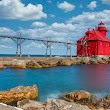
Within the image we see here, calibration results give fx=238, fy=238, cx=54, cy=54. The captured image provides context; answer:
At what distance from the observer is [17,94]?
16.4 meters

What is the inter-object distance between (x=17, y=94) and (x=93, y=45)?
5398 centimetres

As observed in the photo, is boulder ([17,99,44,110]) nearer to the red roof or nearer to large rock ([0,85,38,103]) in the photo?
large rock ([0,85,38,103])

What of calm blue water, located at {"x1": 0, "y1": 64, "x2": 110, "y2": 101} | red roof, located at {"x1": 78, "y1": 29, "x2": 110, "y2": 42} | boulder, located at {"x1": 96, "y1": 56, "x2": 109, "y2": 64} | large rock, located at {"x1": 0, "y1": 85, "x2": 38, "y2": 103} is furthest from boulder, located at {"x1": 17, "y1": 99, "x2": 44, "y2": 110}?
red roof, located at {"x1": 78, "y1": 29, "x2": 110, "y2": 42}

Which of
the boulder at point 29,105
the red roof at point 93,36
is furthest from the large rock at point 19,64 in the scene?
the boulder at point 29,105

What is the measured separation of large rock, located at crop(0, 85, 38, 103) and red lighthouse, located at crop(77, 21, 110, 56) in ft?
170

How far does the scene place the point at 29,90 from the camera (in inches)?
669

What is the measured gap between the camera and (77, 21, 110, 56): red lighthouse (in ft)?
222

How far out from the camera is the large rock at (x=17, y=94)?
15.9 m

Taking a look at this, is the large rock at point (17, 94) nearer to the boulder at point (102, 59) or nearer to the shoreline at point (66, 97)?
the shoreline at point (66, 97)

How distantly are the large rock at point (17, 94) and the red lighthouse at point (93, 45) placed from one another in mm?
51750

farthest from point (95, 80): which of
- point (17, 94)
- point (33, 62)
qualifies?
point (33, 62)

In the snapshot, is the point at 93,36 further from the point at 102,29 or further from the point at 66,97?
the point at 66,97

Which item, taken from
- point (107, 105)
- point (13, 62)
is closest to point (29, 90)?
point (107, 105)

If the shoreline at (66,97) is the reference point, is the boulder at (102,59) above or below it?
above
